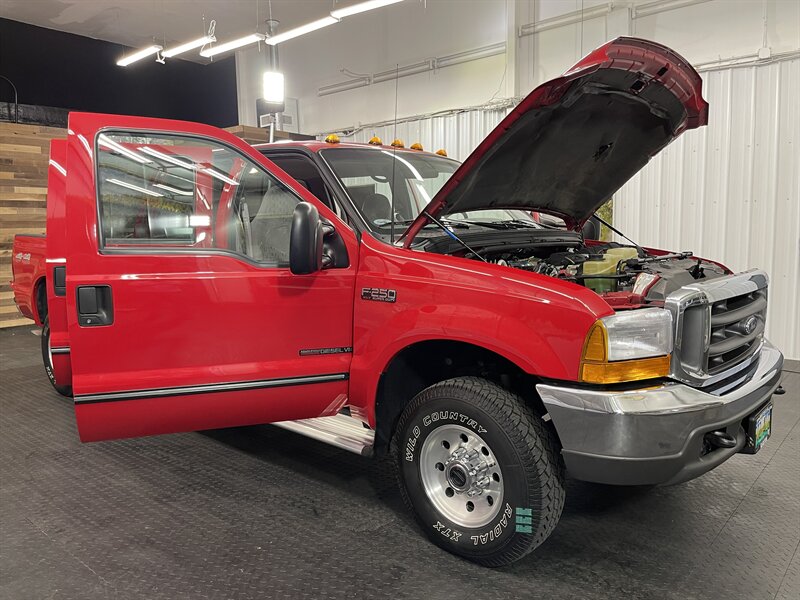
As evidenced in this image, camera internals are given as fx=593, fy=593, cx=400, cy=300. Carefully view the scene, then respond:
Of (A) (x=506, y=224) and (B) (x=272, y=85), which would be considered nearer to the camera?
(A) (x=506, y=224)

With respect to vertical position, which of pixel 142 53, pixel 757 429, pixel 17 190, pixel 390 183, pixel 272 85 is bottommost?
pixel 757 429

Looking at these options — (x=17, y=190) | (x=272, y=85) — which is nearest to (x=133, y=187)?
(x=17, y=190)

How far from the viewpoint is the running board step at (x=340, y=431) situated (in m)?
2.73

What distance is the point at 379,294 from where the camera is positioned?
258 cm

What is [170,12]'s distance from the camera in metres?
9.98

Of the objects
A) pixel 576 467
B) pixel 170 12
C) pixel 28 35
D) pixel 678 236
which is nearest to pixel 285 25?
pixel 170 12

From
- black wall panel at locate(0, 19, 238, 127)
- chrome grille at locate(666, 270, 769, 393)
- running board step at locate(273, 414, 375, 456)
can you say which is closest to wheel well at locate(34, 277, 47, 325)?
running board step at locate(273, 414, 375, 456)

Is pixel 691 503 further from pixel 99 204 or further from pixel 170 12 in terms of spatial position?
pixel 170 12

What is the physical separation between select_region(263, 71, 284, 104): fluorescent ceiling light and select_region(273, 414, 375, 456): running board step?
7.80m

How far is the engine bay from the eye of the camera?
240 centimetres

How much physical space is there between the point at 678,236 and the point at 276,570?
19.9 feet

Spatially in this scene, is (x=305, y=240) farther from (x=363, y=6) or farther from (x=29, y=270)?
(x=363, y=6)

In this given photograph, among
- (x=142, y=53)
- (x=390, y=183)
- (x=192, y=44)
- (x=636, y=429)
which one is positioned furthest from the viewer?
(x=142, y=53)

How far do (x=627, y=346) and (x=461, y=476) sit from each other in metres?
0.85
